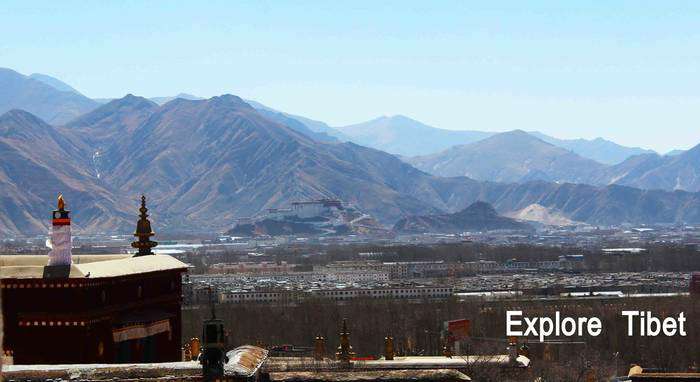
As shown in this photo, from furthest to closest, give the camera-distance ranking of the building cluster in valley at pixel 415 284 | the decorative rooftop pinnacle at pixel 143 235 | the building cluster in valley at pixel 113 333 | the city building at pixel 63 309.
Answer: the building cluster in valley at pixel 415 284 < the decorative rooftop pinnacle at pixel 143 235 < the city building at pixel 63 309 < the building cluster in valley at pixel 113 333

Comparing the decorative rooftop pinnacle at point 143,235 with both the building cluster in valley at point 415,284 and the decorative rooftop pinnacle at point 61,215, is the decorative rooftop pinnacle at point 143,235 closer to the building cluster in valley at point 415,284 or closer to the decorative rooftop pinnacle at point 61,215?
the decorative rooftop pinnacle at point 61,215

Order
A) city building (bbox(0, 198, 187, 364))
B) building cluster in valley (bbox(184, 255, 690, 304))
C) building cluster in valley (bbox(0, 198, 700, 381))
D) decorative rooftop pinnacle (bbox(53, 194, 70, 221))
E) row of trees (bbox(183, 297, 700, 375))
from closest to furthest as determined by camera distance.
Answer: building cluster in valley (bbox(0, 198, 700, 381))
city building (bbox(0, 198, 187, 364))
decorative rooftop pinnacle (bbox(53, 194, 70, 221))
row of trees (bbox(183, 297, 700, 375))
building cluster in valley (bbox(184, 255, 690, 304))

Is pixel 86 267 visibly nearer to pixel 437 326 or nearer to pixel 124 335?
pixel 124 335

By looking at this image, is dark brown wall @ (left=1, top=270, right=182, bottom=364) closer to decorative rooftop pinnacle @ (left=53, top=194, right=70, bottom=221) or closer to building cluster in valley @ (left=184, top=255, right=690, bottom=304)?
decorative rooftop pinnacle @ (left=53, top=194, right=70, bottom=221)

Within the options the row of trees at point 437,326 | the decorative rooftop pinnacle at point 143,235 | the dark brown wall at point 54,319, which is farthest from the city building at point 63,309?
the row of trees at point 437,326

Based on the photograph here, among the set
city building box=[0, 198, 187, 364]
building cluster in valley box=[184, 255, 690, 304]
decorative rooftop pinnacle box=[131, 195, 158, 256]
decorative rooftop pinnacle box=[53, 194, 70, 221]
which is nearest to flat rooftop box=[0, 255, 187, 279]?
city building box=[0, 198, 187, 364]

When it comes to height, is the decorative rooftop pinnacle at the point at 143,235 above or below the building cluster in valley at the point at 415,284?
above

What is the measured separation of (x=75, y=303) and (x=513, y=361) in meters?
7.47

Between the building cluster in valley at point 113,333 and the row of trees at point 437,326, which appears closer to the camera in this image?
the building cluster in valley at point 113,333

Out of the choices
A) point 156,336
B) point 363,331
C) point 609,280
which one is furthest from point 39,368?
point 609,280

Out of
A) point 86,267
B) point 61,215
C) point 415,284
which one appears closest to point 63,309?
point 86,267

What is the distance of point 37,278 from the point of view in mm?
19656

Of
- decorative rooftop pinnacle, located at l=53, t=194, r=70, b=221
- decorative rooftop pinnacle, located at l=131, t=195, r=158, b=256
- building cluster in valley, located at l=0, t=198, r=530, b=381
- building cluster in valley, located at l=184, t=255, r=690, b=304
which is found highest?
decorative rooftop pinnacle, located at l=53, t=194, r=70, b=221

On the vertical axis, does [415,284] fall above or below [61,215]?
below
